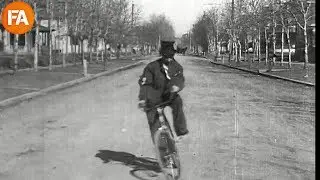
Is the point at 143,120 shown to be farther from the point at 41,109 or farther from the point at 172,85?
the point at 172,85

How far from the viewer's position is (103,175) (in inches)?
230

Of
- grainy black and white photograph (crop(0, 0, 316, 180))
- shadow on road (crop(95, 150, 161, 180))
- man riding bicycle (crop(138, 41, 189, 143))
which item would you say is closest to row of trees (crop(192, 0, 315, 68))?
grainy black and white photograph (crop(0, 0, 316, 180))

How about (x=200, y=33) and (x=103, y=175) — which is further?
(x=200, y=33)

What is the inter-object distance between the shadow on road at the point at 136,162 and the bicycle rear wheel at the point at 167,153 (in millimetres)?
302

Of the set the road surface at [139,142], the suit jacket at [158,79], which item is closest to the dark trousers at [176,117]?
the suit jacket at [158,79]

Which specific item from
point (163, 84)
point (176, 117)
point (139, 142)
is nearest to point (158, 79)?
point (163, 84)

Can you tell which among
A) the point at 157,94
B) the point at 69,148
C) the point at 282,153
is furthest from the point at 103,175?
the point at 282,153

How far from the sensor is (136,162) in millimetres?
6598

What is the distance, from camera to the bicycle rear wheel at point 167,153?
5.43 m

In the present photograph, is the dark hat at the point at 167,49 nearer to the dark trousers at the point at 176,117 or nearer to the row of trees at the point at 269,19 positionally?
the dark trousers at the point at 176,117

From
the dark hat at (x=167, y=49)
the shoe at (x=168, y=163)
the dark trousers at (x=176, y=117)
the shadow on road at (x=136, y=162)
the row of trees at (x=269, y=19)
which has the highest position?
the row of trees at (x=269, y=19)

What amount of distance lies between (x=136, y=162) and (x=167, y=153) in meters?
1.24

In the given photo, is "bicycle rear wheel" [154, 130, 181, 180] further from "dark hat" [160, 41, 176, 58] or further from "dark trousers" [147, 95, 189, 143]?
"dark hat" [160, 41, 176, 58]

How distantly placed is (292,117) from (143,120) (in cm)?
366
